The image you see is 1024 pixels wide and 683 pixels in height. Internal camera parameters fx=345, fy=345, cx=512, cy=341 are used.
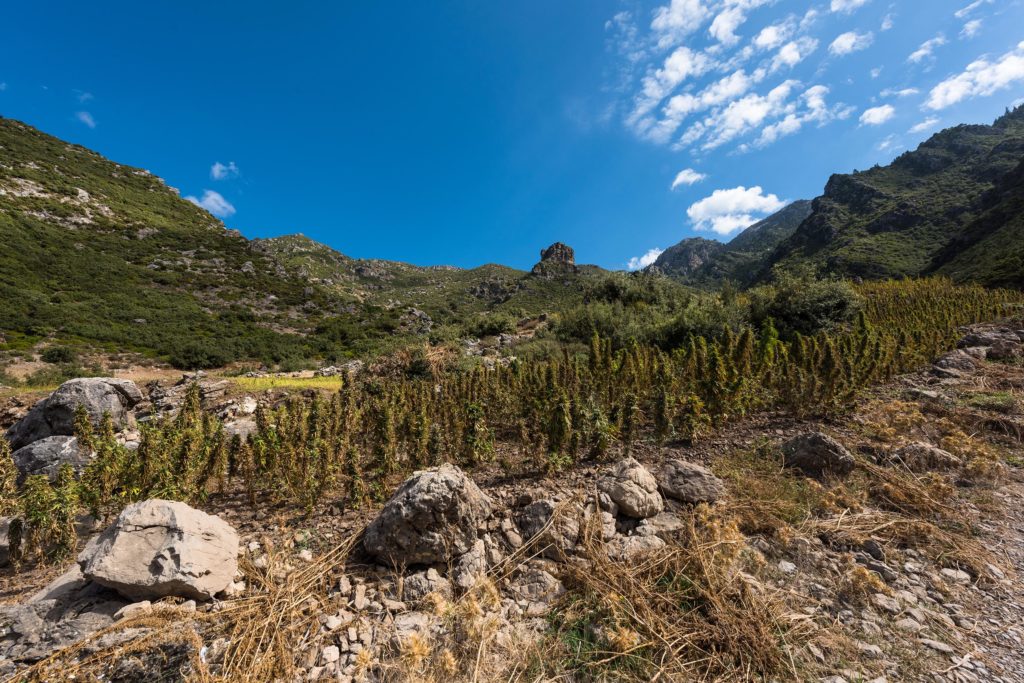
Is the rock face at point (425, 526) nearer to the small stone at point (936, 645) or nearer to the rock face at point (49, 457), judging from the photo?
the small stone at point (936, 645)

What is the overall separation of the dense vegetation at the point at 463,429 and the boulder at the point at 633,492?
0.74 m

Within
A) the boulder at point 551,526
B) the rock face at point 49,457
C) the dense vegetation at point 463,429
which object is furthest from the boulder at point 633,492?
the rock face at point 49,457

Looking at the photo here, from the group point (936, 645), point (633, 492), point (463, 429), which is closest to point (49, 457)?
point (463, 429)

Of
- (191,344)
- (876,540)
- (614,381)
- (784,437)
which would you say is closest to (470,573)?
(876,540)

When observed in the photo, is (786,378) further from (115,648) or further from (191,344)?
(191,344)

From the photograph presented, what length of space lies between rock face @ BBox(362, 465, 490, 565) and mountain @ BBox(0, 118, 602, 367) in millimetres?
13258

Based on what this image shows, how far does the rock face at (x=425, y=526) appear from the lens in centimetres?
281

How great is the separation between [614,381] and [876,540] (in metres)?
4.28

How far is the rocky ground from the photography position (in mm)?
1946

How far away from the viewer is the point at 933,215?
46.3 meters

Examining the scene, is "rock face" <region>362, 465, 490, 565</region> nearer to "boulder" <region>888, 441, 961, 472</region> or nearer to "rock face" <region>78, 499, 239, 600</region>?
"rock face" <region>78, 499, 239, 600</region>

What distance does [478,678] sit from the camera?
1890 millimetres

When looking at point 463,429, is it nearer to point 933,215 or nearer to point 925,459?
point 925,459

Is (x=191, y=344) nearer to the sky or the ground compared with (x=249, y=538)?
nearer to the sky
